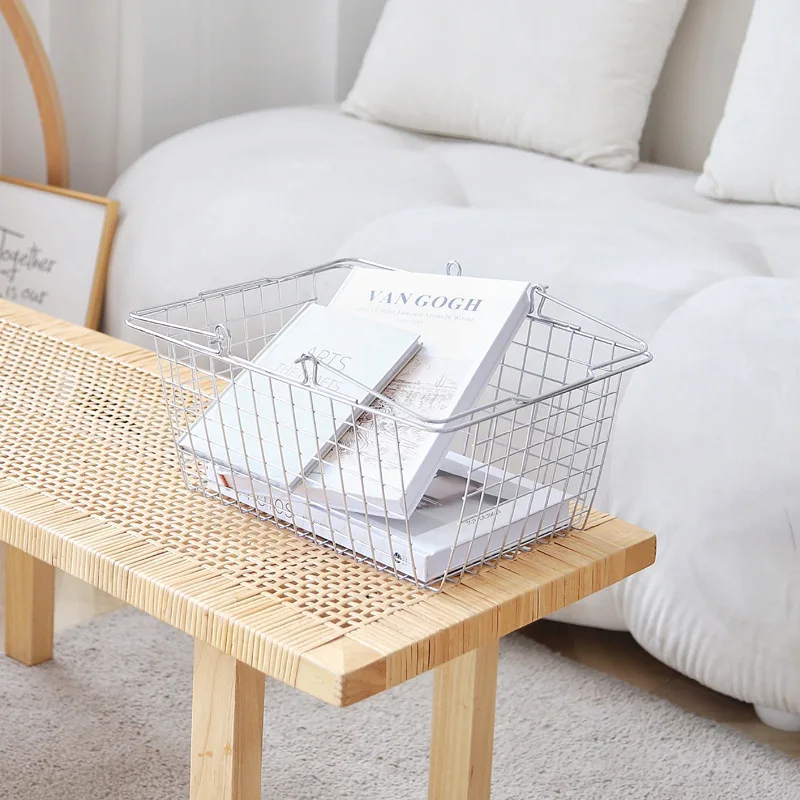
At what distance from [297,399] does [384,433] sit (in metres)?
0.07

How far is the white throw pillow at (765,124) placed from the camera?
A: 5.47 ft

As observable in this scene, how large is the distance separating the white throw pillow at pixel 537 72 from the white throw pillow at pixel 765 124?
20 centimetres

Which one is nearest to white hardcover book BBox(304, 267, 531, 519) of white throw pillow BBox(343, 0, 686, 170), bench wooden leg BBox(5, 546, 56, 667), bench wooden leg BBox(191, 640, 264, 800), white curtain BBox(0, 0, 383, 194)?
bench wooden leg BBox(191, 640, 264, 800)

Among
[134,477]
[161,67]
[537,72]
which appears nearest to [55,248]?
[161,67]

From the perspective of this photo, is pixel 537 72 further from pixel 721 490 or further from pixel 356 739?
pixel 356 739

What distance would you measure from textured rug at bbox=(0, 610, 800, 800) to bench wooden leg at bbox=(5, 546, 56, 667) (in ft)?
0.07

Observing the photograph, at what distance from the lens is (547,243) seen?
1427mm

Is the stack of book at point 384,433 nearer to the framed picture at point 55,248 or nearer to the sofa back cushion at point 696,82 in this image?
the framed picture at point 55,248

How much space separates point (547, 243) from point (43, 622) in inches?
28.6

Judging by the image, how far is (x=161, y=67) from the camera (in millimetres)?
2314

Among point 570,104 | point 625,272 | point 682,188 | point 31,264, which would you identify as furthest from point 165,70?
point 625,272

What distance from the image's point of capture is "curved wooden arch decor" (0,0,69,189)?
78.6 inches

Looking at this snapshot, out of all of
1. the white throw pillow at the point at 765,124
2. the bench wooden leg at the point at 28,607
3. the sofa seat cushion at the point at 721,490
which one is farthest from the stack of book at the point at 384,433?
the white throw pillow at the point at 765,124

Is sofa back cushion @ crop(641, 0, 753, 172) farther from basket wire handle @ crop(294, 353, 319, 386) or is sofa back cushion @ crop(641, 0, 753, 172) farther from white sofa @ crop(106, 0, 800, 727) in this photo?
basket wire handle @ crop(294, 353, 319, 386)
